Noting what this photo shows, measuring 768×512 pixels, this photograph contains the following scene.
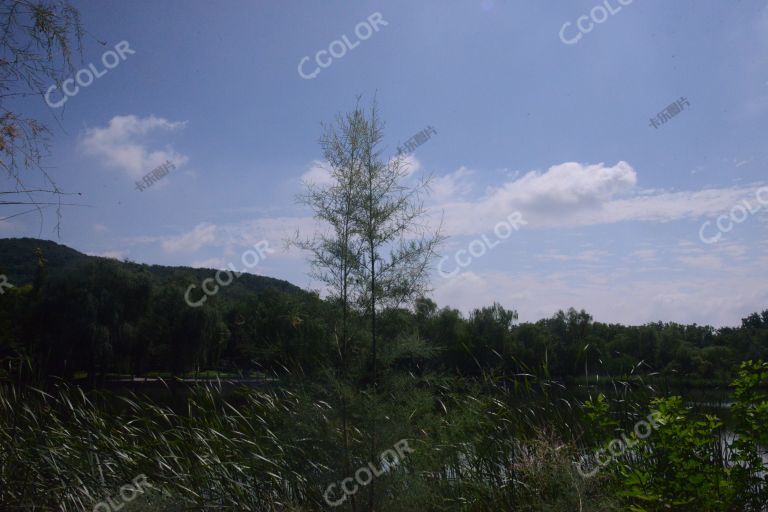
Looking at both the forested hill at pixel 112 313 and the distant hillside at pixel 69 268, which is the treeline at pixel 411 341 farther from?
the distant hillside at pixel 69 268

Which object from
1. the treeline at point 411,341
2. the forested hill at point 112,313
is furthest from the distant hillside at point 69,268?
the treeline at point 411,341

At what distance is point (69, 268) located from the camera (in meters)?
25.7

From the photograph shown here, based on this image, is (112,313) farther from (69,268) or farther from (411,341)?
(411,341)

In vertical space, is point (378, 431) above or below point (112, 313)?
below

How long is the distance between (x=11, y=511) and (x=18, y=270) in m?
11.2

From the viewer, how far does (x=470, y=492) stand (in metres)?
4.57

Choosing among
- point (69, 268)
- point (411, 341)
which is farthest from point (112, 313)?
point (411, 341)

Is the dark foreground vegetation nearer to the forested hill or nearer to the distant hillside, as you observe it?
the distant hillside

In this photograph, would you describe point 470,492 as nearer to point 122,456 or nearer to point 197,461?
point 197,461

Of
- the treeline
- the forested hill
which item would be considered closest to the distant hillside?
the forested hill

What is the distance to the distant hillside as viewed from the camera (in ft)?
26.4

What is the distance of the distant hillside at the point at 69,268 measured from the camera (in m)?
8.05

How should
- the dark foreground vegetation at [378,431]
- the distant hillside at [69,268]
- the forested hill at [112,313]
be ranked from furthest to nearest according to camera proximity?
1. the forested hill at [112,313]
2. the distant hillside at [69,268]
3. the dark foreground vegetation at [378,431]

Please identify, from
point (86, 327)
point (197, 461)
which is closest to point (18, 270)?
point (86, 327)
